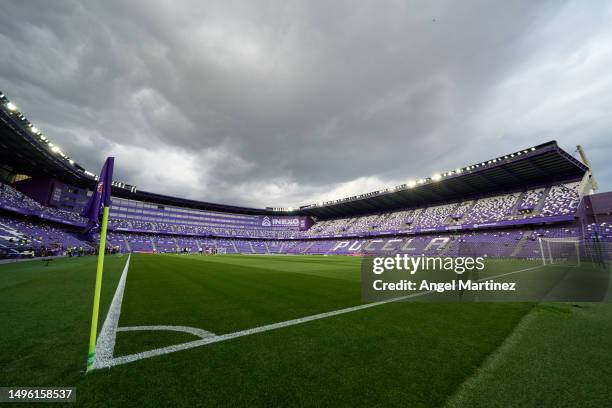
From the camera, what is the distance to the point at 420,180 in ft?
155

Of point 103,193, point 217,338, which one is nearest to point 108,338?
point 217,338

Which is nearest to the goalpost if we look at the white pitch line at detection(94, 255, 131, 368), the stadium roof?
the stadium roof

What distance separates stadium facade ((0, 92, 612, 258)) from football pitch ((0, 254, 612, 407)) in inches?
453

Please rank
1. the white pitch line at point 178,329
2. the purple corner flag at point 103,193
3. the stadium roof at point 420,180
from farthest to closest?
the stadium roof at point 420,180 → the white pitch line at point 178,329 → the purple corner flag at point 103,193

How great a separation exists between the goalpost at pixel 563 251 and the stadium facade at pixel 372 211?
67.1 inches

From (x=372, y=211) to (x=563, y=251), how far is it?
141ft

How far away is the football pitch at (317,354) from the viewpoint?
6.45 feet

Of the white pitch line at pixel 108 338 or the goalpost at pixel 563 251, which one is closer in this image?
the white pitch line at pixel 108 338

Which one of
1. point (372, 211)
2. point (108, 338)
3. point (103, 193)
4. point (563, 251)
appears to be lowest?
point (108, 338)

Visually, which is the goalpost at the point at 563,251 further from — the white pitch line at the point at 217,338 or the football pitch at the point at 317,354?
the white pitch line at the point at 217,338

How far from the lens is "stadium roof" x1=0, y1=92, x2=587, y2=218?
2677cm

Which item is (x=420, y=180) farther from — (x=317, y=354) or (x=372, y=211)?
(x=317, y=354)

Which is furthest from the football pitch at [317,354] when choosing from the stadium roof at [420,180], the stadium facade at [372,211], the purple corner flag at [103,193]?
the stadium roof at [420,180]

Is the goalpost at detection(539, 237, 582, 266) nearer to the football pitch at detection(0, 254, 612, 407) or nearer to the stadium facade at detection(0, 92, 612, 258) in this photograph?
the stadium facade at detection(0, 92, 612, 258)
